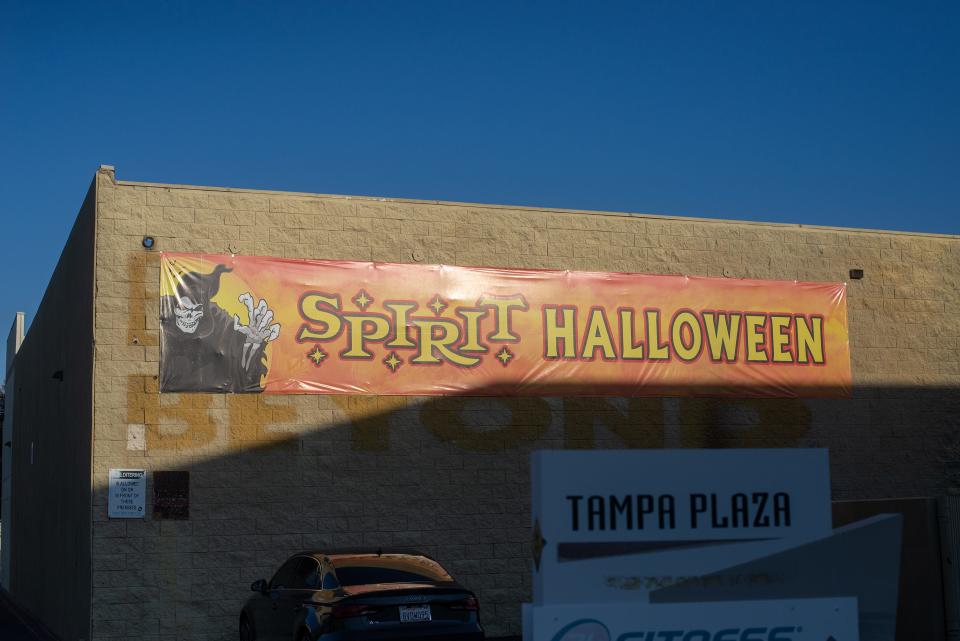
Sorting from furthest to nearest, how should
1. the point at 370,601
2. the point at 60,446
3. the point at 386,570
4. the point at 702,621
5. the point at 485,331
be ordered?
the point at 60,446
the point at 485,331
the point at 386,570
the point at 370,601
the point at 702,621

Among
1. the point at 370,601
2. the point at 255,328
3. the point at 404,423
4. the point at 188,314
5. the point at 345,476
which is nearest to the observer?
the point at 370,601

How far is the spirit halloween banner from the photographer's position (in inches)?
678

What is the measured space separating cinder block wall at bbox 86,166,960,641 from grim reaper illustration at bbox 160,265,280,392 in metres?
0.21

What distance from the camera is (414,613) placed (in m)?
12.2

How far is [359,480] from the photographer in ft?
57.7

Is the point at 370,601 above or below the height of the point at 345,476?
below

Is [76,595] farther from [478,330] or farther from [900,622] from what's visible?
[900,622]

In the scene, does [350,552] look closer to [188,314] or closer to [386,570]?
[386,570]

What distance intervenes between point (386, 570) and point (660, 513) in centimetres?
492

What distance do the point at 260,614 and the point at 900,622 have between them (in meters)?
7.29

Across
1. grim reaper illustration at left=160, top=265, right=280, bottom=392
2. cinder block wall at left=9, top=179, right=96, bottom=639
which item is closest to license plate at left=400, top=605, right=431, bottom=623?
grim reaper illustration at left=160, top=265, right=280, bottom=392

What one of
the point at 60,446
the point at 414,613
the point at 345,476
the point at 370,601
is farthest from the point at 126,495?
the point at 414,613

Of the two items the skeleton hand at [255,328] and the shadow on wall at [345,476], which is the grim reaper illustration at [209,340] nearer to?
the skeleton hand at [255,328]

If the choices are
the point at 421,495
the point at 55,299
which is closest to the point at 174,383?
the point at 421,495
